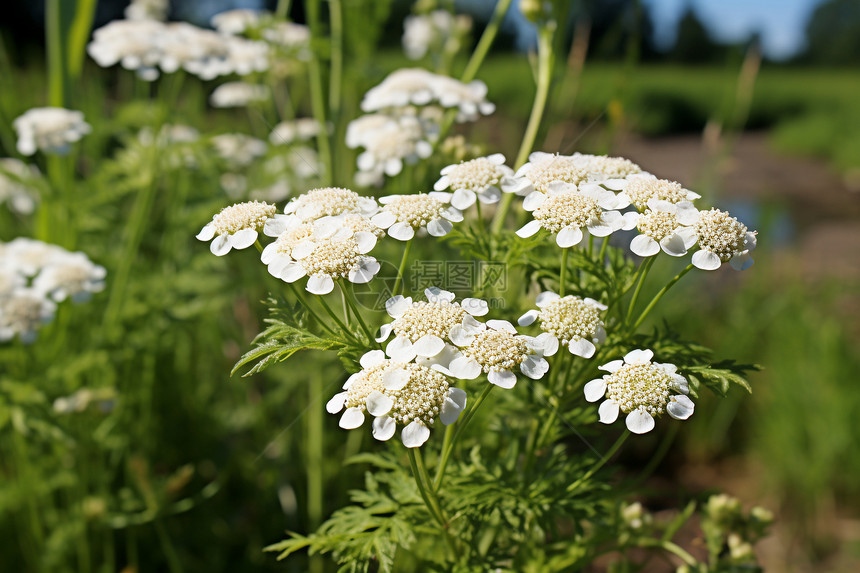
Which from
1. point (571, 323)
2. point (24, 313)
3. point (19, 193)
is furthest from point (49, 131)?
point (571, 323)

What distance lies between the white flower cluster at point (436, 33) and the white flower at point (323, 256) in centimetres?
128

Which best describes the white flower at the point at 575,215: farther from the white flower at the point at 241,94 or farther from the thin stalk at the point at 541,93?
the white flower at the point at 241,94

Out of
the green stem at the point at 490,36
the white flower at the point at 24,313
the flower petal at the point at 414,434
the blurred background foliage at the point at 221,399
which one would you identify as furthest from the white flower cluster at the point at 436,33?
the flower petal at the point at 414,434

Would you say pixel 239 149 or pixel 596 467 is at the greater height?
pixel 596 467

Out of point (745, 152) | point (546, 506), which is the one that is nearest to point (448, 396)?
point (546, 506)

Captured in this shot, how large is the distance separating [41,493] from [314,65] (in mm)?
1154

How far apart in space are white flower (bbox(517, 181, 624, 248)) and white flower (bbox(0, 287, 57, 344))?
3.02ft

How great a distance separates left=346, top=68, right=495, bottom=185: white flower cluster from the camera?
3.99ft

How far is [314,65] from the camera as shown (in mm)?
1605

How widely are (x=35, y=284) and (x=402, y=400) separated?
0.95 metres

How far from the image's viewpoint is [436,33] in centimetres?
218

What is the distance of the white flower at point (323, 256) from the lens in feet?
2.32

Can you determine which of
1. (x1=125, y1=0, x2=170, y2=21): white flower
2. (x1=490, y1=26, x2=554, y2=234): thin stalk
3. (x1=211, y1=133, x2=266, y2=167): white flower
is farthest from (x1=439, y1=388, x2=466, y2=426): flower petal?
(x1=125, y1=0, x2=170, y2=21): white flower

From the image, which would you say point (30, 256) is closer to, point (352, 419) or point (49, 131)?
point (49, 131)
